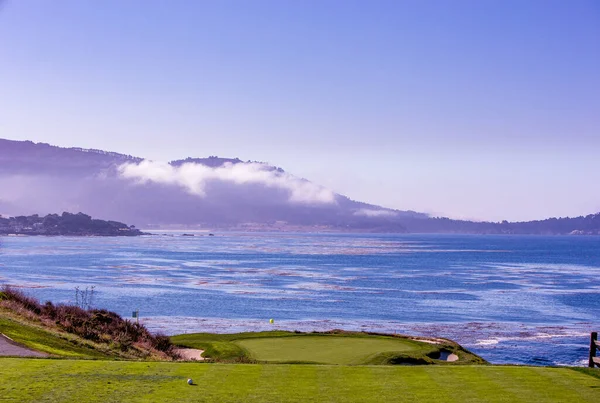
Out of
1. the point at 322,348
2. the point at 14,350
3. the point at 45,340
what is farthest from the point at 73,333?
the point at 322,348

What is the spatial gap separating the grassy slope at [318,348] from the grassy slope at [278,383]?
11.2 meters

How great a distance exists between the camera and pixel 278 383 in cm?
1908

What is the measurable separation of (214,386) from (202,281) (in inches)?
3186

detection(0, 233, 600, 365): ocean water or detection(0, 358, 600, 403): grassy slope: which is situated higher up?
detection(0, 358, 600, 403): grassy slope

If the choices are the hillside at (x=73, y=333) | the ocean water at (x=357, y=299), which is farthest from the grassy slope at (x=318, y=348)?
the ocean water at (x=357, y=299)

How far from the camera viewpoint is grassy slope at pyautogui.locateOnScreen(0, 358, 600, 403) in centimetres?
1769

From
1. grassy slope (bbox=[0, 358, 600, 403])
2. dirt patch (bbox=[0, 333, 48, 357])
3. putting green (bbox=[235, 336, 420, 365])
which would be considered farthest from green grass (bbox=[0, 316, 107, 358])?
putting green (bbox=[235, 336, 420, 365])

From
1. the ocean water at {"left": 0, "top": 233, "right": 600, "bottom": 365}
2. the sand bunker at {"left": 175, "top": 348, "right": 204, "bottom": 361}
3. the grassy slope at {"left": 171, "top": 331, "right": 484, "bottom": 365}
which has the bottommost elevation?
the ocean water at {"left": 0, "top": 233, "right": 600, "bottom": 365}

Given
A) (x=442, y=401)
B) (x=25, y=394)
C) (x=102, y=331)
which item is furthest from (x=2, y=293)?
(x=442, y=401)

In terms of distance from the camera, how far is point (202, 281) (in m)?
98.8

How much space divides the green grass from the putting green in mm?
8934

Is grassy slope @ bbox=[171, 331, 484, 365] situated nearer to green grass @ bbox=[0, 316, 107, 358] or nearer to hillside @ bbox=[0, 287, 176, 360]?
hillside @ bbox=[0, 287, 176, 360]

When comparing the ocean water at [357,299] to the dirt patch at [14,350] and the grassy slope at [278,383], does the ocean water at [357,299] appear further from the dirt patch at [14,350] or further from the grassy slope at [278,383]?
the dirt patch at [14,350]

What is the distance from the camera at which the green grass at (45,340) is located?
Result: 2514cm
